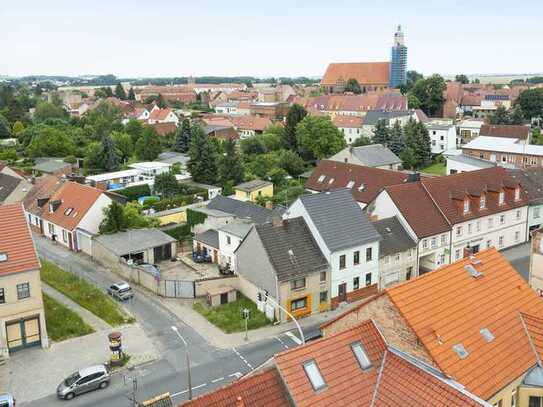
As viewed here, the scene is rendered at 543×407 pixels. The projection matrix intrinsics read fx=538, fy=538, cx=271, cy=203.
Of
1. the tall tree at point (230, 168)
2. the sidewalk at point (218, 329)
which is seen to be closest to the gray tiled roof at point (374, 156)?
the tall tree at point (230, 168)

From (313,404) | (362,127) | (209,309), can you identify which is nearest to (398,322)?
(313,404)

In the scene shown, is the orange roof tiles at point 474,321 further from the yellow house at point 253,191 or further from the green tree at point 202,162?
the green tree at point 202,162

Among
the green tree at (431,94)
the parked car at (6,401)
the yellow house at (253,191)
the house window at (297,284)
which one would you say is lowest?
the parked car at (6,401)

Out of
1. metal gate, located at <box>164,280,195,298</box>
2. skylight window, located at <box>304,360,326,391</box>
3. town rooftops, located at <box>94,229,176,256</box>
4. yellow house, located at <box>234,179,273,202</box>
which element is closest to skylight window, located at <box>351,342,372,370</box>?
skylight window, located at <box>304,360,326,391</box>

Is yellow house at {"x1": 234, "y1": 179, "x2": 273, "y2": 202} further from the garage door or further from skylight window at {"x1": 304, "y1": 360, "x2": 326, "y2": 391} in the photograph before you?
skylight window at {"x1": 304, "y1": 360, "x2": 326, "y2": 391}

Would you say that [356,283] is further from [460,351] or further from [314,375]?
[314,375]

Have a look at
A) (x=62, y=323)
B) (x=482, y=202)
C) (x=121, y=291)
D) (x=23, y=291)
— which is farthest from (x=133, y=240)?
A: (x=482, y=202)

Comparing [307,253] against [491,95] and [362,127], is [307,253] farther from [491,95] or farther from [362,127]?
[491,95]
